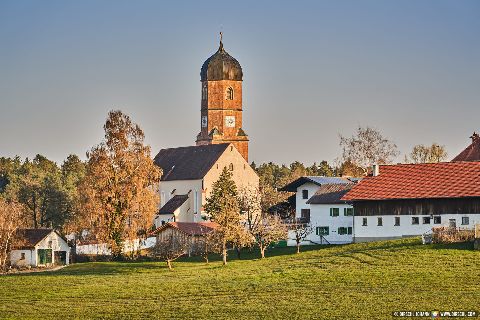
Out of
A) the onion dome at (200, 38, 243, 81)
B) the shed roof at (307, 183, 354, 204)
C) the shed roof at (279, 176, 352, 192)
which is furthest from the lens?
the onion dome at (200, 38, 243, 81)

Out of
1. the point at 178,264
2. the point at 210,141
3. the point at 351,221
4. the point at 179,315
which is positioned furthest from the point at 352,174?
the point at 179,315

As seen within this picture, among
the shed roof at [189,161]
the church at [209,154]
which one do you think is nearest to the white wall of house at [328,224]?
the church at [209,154]

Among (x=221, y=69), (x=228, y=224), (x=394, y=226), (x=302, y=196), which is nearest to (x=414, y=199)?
(x=394, y=226)

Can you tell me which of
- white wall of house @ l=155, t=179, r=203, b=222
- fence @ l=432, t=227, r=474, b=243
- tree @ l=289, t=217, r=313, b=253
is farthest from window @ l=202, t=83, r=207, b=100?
fence @ l=432, t=227, r=474, b=243

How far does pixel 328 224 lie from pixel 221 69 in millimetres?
48117

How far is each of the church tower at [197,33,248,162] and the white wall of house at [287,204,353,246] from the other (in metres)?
42.1

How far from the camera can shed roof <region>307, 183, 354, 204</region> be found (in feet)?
257

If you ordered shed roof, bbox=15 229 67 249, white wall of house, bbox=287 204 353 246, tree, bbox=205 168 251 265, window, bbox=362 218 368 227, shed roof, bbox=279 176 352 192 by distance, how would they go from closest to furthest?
tree, bbox=205 168 251 265, window, bbox=362 218 368 227, white wall of house, bbox=287 204 353 246, shed roof, bbox=15 229 67 249, shed roof, bbox=279 176 352 192

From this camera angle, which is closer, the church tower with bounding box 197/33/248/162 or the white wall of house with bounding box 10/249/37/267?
the white wall of house with bounding box 10/249/37/267

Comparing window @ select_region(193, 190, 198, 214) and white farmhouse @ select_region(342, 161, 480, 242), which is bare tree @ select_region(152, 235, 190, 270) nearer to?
white farmhouse @ select_region(342, 161, 480, 242)

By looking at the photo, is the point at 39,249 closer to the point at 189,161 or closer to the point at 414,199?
the point at 189,161

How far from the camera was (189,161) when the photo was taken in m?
105

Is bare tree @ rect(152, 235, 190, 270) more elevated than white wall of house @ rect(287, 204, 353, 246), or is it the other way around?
white wall of house @ rect(287, 204, 353, 246)

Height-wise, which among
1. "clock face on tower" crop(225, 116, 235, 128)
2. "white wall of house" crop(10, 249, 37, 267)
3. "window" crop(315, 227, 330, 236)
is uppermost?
"clock face on tower" crop(225, 116, 235, 128)
